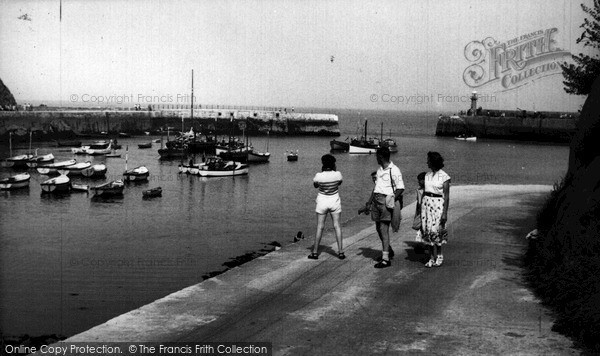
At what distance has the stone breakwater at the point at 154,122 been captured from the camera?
9628 cm

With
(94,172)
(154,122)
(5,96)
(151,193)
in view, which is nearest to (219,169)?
(94,172)

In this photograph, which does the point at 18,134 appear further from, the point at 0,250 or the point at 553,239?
the point at 553,239

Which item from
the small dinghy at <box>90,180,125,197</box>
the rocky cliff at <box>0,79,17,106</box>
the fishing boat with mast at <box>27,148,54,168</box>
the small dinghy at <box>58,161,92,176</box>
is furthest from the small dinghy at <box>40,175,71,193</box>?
the rocky cliff at <box>0,79,17,106</box>

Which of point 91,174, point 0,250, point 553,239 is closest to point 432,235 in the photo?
point 553,239

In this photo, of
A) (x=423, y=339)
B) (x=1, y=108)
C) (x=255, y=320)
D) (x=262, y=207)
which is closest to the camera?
(x=423, y=339)

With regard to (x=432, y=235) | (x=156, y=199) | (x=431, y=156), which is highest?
(x=431, y=156)

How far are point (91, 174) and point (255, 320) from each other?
50938 mm

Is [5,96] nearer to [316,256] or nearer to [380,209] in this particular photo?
[316,256]

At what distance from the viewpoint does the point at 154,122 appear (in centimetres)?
12056

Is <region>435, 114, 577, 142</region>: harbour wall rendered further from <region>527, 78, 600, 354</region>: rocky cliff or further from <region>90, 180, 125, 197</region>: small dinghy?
<region>527, 78, 600, 354</region>: rocky cliff

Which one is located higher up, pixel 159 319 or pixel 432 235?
pixel 432 235

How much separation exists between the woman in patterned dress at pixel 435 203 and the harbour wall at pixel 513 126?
342 ft

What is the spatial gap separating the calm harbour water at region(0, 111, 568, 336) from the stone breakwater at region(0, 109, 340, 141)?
31.5m

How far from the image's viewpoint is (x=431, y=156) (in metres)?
11.0
